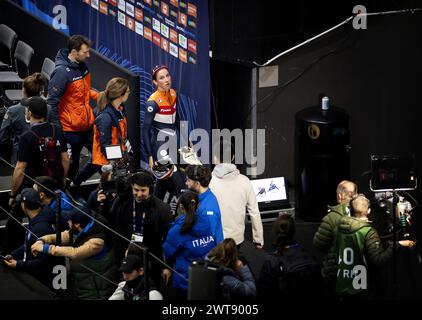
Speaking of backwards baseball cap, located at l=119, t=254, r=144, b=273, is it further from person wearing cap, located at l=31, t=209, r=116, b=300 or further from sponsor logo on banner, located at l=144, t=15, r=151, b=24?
sponsor logo on banner, located at l=144, t=15, r=151, b=24

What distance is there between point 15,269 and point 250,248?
2.42 meters

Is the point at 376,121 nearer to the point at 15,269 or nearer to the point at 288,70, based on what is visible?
the point at 288,70

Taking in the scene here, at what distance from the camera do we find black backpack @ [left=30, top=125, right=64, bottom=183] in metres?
8.73

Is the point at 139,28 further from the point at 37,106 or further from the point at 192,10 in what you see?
the point at 37,106

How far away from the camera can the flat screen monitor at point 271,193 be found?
33.1 ft

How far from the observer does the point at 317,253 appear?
912cm

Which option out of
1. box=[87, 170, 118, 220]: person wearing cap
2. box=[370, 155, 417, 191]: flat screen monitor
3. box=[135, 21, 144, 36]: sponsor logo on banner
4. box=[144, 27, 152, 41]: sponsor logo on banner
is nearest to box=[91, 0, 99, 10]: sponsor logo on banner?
box=[135, 21, 144, 36]: sponsor logo on banner

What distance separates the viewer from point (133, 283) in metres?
6.68

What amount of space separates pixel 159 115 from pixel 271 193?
148 cm

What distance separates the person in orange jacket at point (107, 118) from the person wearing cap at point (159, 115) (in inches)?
15.7

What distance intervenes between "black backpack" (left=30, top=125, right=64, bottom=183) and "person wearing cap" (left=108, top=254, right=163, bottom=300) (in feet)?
7.95

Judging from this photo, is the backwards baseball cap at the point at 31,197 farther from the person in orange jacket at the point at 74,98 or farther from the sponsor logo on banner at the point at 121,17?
the sponsor logo on banner at the point at 121,17

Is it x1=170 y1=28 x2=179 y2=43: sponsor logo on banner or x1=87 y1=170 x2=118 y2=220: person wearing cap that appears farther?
x1=170 y1=28 x2=179 y2=43: sponsor logo on banner

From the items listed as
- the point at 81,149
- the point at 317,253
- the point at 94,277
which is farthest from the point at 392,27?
the point at 94,277
